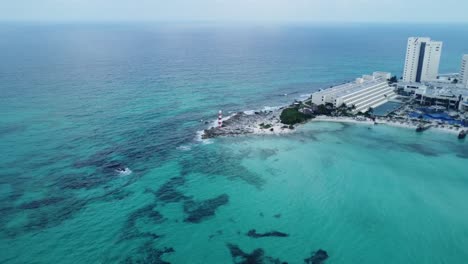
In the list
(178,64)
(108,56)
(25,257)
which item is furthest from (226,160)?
(108,56)

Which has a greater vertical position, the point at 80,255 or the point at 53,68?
the point at 53,68

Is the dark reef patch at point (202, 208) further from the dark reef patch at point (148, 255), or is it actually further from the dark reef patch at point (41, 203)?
the dark reef patch at point (41, 203)

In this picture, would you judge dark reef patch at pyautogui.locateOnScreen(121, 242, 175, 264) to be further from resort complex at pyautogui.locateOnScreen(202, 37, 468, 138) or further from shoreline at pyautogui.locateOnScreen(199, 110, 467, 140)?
resort complex at pyautogui.locateOnScreen(202, 37, 468, 138)

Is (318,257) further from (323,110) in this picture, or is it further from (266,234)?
(323,110)

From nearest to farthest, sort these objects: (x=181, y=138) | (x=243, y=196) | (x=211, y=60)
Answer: (x=243, y=196), (x=181, y=138), (x=211, y=60)

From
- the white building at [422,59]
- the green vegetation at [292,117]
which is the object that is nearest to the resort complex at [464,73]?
the white building at [422,59]

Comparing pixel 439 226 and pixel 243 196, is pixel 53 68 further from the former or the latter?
pixel 439 226

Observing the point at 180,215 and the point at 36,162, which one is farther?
the point at 36,162

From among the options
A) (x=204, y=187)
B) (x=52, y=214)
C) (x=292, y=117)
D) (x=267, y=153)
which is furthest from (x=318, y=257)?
(x=292, y=117)

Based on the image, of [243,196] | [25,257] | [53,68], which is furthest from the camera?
[53,68]
